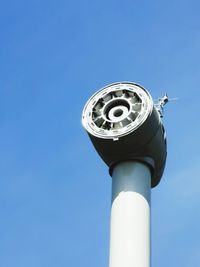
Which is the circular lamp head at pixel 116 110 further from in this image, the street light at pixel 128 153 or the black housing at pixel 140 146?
the black housing at pixel 140 146

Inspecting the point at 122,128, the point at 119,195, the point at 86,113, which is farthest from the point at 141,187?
the point at 86,113

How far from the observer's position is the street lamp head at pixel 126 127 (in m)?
19.5

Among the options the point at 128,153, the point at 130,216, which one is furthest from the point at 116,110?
the point at 130,216

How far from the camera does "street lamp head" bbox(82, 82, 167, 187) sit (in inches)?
766

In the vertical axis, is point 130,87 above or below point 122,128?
above

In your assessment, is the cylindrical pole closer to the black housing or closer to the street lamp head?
the black housing

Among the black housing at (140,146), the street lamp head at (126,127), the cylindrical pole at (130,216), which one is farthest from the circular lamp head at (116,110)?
the cylindrical pole at (130,216)

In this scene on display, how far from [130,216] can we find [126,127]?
10.4 ft

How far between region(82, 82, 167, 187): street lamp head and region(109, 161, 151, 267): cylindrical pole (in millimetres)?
508

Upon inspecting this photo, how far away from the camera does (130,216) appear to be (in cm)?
1842

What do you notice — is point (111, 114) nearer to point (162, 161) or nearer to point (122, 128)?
point (122, 128)

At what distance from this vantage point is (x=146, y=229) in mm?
18422

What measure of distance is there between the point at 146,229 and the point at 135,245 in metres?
0.83

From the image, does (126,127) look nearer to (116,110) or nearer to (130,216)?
(116,110)
